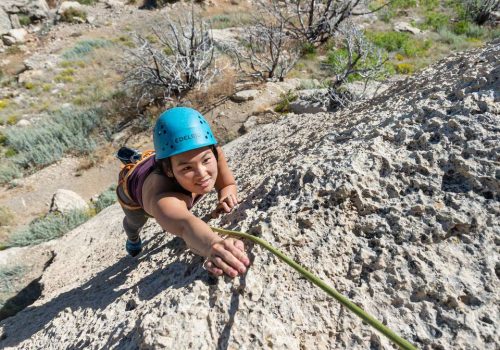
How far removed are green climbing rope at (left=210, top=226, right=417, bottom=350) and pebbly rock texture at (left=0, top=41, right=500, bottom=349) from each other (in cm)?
5

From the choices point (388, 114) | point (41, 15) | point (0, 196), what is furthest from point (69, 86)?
point (388, 114)

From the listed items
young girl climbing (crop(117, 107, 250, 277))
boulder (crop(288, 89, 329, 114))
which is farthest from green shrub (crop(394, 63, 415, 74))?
young girl climbing (crop(117, 107, 250, 277))

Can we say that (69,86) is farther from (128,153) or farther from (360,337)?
(360,337)

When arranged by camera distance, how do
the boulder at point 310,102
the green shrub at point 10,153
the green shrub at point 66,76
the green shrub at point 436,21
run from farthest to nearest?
the green shrub at point 436,21 < the green shrub at point 66,76 < the green shrub at point 10,153 < the boulder at point 310,102

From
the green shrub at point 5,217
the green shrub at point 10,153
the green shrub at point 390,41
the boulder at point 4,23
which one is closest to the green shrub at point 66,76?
the green shrub at point 10,153

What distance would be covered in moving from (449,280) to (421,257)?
0.10 meters

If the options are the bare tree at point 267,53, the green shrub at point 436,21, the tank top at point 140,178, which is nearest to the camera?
the tank top at point 140,178

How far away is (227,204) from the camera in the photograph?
5.65 ft

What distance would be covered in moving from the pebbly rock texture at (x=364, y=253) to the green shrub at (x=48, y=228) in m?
3.47

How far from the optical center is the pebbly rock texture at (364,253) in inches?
40.6

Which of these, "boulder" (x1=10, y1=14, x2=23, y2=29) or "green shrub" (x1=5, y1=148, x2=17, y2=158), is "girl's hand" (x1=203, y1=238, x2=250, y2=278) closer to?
"green shrub" (x1=5, y1=148, x2=17, y2=158)

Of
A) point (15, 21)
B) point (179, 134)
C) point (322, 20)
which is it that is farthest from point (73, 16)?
point (179, 134)

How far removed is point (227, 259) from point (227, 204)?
54cm

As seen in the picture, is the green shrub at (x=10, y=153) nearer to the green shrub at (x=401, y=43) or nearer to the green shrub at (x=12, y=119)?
the green shrub at (x=12, y=119)
